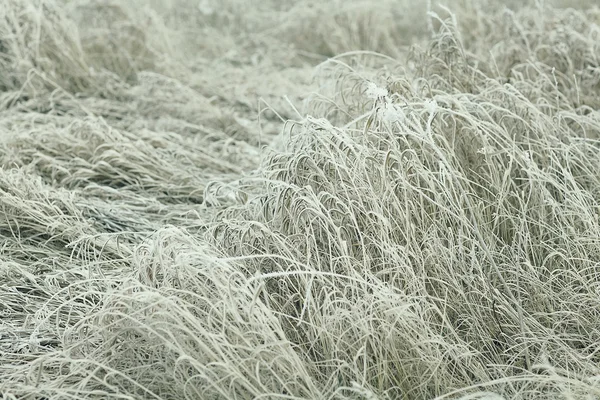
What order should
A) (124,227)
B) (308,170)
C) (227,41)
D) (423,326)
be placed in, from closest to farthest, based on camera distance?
(423,326) → (308,170) → (124,227) → (227,41)

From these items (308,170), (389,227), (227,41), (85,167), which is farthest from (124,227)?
(227,41)

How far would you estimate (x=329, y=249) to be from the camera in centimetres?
262

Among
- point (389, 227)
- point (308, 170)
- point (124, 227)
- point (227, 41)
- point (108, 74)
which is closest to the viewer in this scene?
point (389, 227)

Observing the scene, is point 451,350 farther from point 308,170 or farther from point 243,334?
point 308,170

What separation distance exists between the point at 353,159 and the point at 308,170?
173mm

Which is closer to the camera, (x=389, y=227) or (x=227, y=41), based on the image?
(x=389, y=227)

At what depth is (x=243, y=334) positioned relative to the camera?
7.47 feet

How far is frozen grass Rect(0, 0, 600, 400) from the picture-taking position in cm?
231

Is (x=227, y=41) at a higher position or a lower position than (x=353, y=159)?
lower

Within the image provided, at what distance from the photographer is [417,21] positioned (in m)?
6.90

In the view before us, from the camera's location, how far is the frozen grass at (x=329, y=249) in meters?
2.31

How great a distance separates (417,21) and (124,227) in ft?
13.6

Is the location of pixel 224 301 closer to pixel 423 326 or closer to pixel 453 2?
pixel 423 326

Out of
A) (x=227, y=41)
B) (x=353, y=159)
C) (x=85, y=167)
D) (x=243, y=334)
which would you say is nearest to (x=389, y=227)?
(x=353, y=159)
